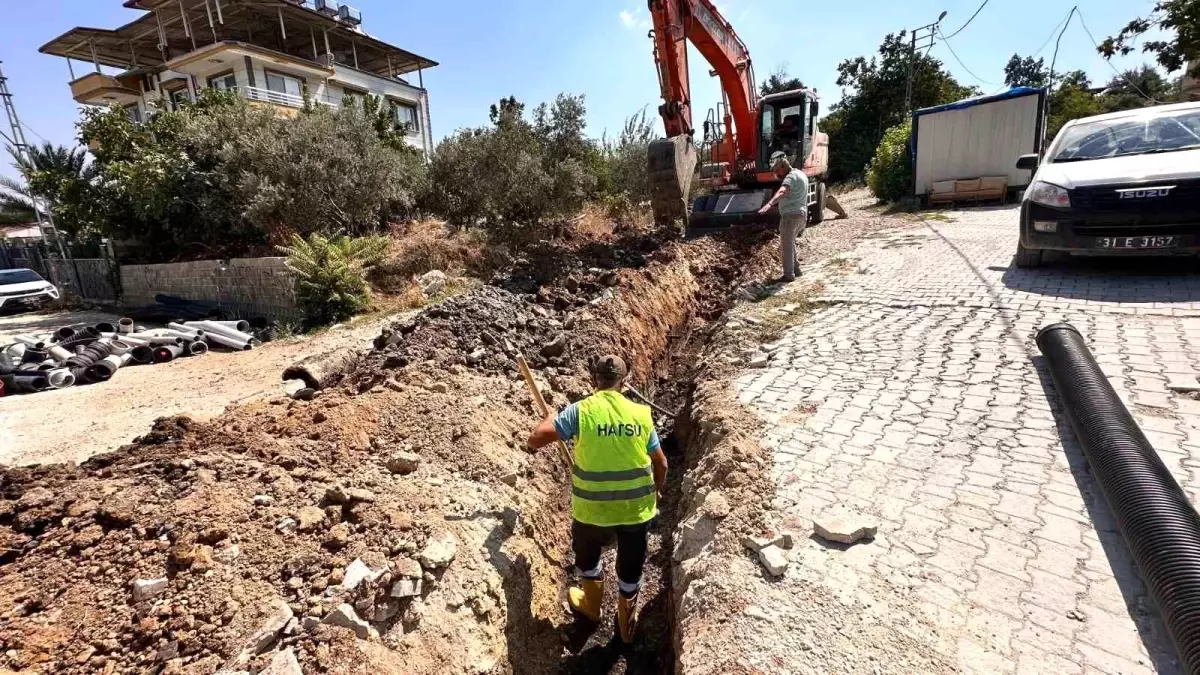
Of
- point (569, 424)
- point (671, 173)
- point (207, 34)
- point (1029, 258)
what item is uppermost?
point (207, 34)

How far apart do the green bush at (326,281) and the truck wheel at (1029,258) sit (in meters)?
10.4

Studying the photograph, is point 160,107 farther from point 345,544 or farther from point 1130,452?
point 1130,452

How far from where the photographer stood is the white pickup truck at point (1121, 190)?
542 centimetres

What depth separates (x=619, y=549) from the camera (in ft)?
11.1

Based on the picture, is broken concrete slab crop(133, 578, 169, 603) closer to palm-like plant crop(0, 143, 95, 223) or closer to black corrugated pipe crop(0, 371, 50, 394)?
black corrugated pipe crop(0, 371, 50, 394)

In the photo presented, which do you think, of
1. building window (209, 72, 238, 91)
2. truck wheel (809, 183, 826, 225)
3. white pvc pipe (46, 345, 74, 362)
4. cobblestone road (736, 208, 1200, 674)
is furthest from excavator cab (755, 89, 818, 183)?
building window (209, 72, 238, 91)

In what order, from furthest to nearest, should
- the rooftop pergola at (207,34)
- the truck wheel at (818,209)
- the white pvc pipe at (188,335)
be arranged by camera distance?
the rooftop pergola at (207,34), the truck wheel at (818,209), the white pvc pipe at (188,335)

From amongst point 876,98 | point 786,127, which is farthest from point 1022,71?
point 786,127

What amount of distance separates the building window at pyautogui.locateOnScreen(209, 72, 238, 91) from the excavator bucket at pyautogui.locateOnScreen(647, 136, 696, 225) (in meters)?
24.5

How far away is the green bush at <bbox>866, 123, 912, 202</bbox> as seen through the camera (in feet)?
56.7

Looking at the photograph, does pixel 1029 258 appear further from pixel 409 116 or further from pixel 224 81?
pixel 409 116

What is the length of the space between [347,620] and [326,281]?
844 cm

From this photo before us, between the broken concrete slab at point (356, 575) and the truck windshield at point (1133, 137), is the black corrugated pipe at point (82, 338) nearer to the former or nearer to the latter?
the broken concrete slab at point (356, 575)

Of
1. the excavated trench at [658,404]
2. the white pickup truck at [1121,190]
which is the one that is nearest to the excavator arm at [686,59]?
the excavated trench at [658,404]
